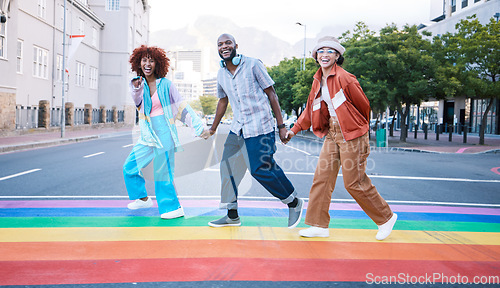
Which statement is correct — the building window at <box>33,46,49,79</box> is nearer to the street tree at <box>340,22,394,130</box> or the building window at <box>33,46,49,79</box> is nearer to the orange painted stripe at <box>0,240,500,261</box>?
the street tree at <box>340,22,394,130</box>

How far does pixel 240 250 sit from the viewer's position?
13.8 feet

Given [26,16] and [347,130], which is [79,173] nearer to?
[347,130]

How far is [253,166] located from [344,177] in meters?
0.88

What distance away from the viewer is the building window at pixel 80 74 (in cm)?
4208

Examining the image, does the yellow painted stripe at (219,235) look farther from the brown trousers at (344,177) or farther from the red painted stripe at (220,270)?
the red painted stripe at (220,270)

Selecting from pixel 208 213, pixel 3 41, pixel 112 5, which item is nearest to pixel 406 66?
pixel 3 41

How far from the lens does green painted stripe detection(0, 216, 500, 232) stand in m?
5.21

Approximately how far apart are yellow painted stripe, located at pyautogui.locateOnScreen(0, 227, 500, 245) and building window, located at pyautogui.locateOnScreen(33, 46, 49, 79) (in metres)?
30.4

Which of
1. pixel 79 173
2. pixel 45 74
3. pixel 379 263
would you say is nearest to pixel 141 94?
pixel 379 263

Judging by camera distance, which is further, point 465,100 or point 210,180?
point 465,100

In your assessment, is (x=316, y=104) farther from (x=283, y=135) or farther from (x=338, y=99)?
(x=283, y=135)

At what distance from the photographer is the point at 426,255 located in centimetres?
416

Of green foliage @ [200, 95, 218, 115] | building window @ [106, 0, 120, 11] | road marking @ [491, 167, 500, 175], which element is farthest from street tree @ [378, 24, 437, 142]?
green foliage @ [200, 95, 218, 115]

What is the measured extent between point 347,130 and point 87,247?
2473 mm
